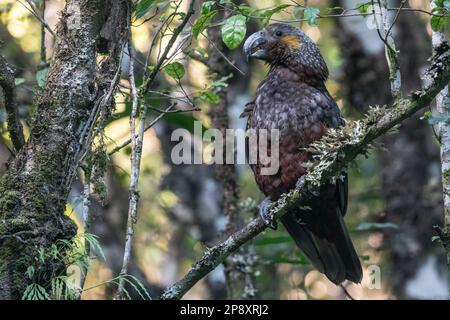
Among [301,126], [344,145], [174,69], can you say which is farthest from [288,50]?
[344,145]

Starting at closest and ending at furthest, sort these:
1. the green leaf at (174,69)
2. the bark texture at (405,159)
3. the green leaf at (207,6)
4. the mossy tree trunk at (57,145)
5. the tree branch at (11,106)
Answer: the mossy tree trunk at (57,145)
the tree branch at (11,106)
the green leaf at (207,6)
the green leaf at (174,69)
the bark texture at (405,159)

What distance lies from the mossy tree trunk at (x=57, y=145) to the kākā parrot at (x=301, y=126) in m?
1.32

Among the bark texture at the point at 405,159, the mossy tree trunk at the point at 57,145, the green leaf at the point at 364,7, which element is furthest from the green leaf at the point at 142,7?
the bark texture at the point at 405,159

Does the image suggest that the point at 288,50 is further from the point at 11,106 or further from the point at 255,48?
the point at 11,106

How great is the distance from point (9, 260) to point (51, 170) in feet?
1.32

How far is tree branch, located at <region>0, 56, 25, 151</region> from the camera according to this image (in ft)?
9.51

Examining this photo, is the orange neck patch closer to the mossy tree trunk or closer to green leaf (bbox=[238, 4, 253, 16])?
green leaf (bbox=[238, 4, 253, 16])

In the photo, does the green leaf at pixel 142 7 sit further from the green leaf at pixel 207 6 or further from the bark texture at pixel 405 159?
the bark texture at pixel 405 159

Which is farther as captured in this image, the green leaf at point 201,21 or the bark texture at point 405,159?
the bark texture at point 405,159

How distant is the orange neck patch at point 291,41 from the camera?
4.49 metres

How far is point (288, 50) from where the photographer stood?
449cm

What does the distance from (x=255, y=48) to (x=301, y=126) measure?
0.81m
